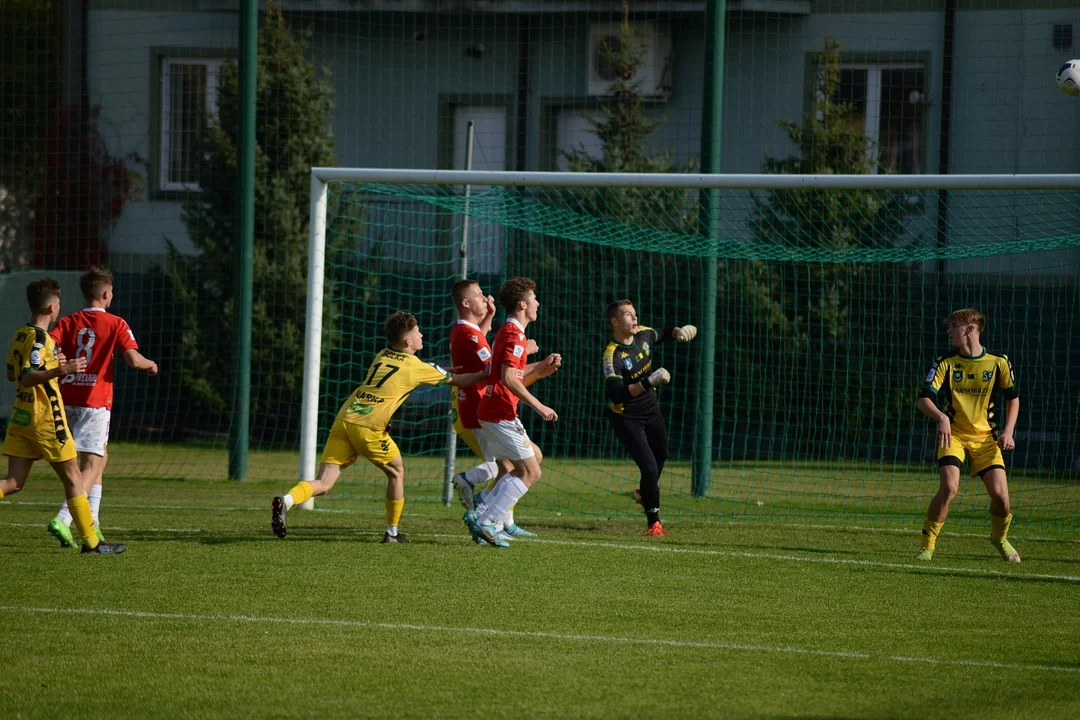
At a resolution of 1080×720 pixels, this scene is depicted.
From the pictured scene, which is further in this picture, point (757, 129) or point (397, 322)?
point (757, 129)

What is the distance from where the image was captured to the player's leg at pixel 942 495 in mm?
8000

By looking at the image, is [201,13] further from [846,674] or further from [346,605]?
[846,674]

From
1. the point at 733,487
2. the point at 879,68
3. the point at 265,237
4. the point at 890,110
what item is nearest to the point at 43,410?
the point at 733,487

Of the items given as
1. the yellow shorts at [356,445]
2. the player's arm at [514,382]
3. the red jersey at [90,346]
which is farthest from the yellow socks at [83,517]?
the player's arm at [514,382]

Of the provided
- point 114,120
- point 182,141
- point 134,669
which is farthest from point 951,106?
point 134,669

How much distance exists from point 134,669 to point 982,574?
525cm

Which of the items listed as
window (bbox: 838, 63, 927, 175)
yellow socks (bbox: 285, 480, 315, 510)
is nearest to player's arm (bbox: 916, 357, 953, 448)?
yellow socks (bbox: 285, 480, 315, 510)

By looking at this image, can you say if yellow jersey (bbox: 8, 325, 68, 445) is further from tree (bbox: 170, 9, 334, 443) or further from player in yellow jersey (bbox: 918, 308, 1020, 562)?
tree (bbox: 170, 9, 334, 443)

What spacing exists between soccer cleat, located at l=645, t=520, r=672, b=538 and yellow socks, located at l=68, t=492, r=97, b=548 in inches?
157

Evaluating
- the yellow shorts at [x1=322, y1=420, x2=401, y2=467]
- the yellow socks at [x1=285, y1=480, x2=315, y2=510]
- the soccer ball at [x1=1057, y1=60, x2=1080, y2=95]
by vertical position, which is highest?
the soccer ball at [x1=1057, y1=60, x2=1080, y2=95]

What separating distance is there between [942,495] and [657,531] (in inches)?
84.7

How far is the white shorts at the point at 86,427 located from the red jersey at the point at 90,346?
48 millimetres

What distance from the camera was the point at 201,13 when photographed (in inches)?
731

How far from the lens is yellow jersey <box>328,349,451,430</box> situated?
8172 millimetres
